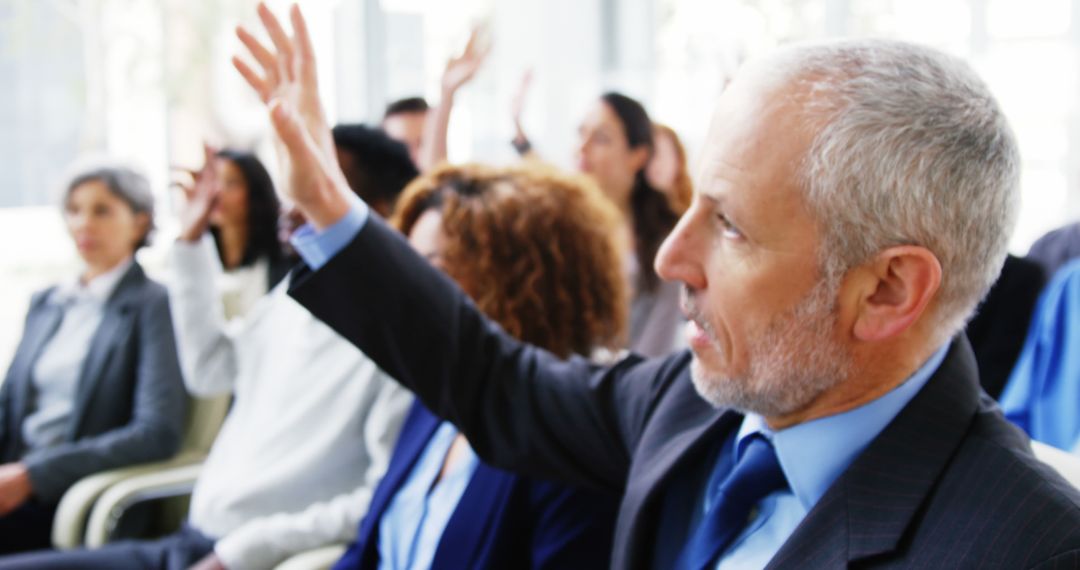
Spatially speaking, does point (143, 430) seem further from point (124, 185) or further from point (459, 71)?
point (459, 71)

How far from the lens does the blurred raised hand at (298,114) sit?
4.18 ft

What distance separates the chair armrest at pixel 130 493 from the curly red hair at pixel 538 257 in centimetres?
118

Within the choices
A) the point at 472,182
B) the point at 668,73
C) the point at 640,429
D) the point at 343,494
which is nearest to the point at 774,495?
the point at 640,429

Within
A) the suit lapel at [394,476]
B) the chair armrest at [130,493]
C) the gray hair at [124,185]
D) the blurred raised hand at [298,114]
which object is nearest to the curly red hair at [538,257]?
the suit lapel at [394,476]

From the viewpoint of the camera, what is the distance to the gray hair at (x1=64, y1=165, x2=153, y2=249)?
10.1ft

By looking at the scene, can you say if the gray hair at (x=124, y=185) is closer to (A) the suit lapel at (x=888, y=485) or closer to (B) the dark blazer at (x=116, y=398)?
(B) the dark blazer at (x=116, y=398)

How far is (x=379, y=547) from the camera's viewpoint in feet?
5.63

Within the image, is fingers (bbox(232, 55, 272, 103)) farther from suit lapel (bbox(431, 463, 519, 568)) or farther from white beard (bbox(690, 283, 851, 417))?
white beard (bbox(690, 283, 851, 417))

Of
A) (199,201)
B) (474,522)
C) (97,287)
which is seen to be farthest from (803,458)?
(97,287)

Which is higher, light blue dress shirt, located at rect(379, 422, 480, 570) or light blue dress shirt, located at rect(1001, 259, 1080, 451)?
light blue dress shirt, located at rect(1001, 259, 1080, 451)

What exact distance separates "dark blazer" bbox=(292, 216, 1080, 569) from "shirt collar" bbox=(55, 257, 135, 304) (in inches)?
70.5

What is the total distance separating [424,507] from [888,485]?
2.84 feet

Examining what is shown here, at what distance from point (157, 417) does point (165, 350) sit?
183 mm

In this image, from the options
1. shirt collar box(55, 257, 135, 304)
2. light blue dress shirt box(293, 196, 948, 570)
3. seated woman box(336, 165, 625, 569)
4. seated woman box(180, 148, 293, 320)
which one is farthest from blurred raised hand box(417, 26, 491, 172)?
light blue dress shirt box(293, 196, 948, 570)
